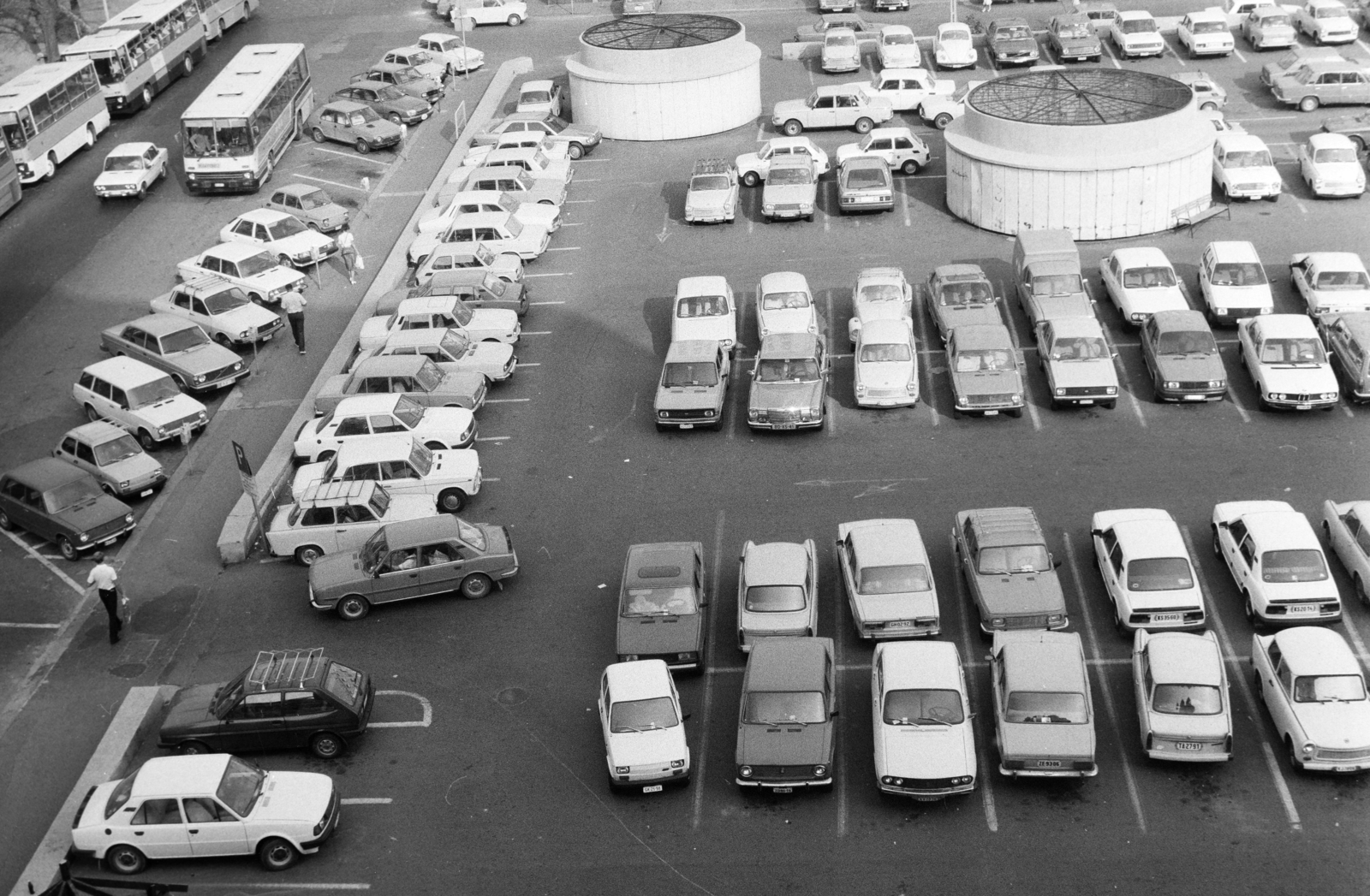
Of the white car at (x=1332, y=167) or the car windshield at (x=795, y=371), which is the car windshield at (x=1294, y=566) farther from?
the white car at (x=1332, y=167)

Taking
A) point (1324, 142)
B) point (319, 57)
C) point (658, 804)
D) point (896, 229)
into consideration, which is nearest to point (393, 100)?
point (319, 57)

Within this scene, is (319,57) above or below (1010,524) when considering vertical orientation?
below

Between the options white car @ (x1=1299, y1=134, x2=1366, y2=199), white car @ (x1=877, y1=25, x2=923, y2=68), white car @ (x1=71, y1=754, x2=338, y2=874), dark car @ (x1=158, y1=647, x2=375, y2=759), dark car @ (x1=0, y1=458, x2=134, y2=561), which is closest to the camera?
white car @ (x1=71, y1=754, x2=338, y2=874)

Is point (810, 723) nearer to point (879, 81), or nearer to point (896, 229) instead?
point (896, 229)

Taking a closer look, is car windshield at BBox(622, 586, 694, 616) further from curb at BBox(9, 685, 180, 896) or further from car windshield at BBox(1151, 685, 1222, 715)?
curb at BBox(9, 685, 180, 896)

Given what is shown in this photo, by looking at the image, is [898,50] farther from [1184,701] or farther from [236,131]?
[1184,701]

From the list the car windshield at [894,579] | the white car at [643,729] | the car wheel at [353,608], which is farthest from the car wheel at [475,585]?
the car windshield at [894,579]

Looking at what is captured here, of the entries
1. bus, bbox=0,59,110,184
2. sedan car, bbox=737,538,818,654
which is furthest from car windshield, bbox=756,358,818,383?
bus, bbox=0,59,110,184
